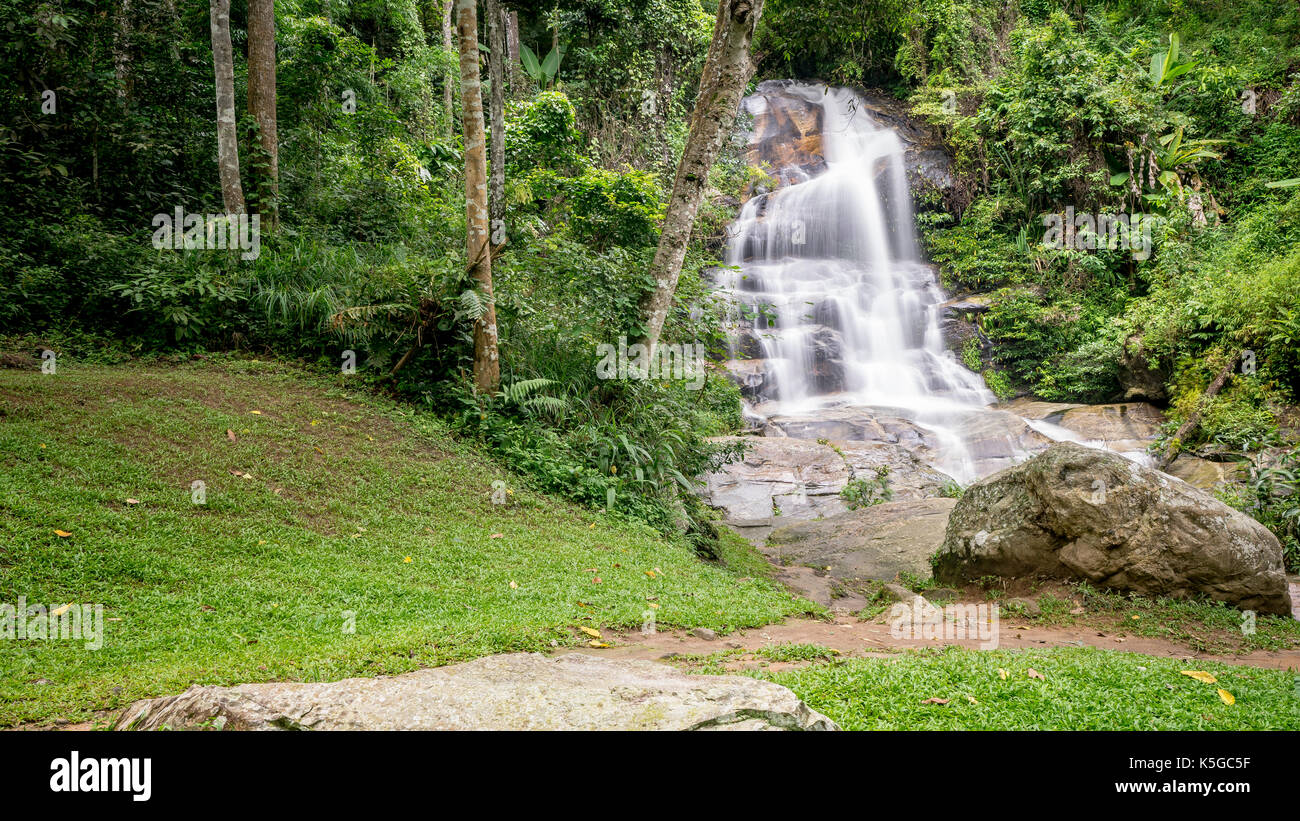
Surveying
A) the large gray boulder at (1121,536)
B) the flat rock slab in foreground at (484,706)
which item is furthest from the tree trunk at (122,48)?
the large gray boulder at (1121,536)

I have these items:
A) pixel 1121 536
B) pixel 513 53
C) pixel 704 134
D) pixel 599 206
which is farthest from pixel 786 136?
pixel 1121 536

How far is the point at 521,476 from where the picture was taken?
942cm

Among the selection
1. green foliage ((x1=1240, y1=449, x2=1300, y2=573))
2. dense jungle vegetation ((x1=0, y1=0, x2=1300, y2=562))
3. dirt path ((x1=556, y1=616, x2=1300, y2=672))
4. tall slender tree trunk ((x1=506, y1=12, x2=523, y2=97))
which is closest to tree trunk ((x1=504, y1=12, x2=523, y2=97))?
tall slender tree trunk ((x1=506, y1=12, x2=523, y2=97))

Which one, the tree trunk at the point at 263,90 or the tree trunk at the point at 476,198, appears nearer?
the tree trunk at the point at 476,198

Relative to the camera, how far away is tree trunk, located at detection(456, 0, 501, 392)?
8.81 m

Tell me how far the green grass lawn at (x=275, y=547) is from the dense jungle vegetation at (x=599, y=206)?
4.19ft

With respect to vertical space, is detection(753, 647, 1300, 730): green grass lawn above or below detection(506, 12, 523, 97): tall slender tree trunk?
below

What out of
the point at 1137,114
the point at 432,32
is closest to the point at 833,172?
the point at 1137,114

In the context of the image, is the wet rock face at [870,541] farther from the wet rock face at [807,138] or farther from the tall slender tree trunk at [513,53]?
the wet rock face at [807,138]

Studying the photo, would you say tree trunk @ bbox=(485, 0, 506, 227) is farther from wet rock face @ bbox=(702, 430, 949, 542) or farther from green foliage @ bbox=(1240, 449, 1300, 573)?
green foliage @ bbox=(1240, 449, 1300, 573)

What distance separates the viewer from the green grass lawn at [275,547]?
4285 mm

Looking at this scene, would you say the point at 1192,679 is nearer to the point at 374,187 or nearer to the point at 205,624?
the point at 205,624

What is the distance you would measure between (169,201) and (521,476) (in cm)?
861

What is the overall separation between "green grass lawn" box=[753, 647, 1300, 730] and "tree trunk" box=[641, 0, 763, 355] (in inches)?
271
